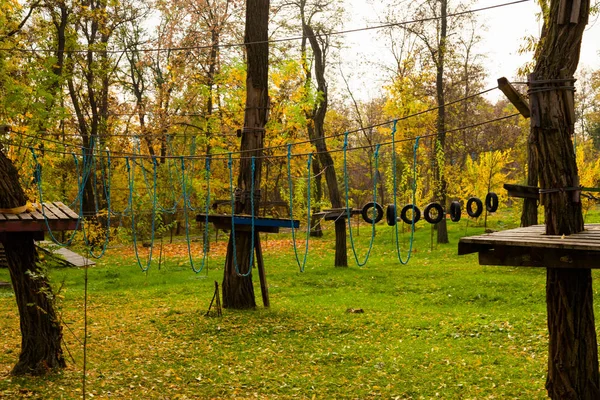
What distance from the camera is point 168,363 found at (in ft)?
24.7

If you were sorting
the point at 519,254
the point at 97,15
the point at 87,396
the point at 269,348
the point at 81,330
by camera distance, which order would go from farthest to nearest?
1. the point at 97,15
2. the point at 81,330
3. the point at 269,348
4. the point at 87,396
5. the point at 519,254

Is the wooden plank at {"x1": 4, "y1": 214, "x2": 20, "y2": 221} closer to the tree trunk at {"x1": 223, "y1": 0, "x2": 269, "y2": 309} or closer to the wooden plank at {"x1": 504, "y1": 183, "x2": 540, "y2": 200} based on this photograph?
the tree trunk at {"x1": 223, "y1": 0, "x2": 269, "y2": 309}

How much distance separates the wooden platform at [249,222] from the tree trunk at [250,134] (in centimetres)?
46

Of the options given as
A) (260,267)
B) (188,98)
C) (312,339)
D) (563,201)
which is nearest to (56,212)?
(312,339)

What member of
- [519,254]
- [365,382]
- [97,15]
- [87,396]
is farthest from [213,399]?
[97,15]

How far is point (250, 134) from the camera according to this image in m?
10.1

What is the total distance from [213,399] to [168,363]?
1456mm

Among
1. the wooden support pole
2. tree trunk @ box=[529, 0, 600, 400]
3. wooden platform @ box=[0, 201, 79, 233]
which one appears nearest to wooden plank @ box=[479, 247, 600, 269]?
tree trunk @ box=[529, 0, 600, 400]

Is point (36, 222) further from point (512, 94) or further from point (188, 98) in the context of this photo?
point (188, 98)

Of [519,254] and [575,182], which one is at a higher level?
[575,182]

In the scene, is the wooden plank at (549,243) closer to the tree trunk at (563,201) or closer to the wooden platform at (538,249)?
the wooden platform at (538,249)

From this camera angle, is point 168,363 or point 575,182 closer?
point 575,182

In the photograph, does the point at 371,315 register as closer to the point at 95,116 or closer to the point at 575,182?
the point at 575,182

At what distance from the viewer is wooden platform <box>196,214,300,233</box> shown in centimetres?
896
